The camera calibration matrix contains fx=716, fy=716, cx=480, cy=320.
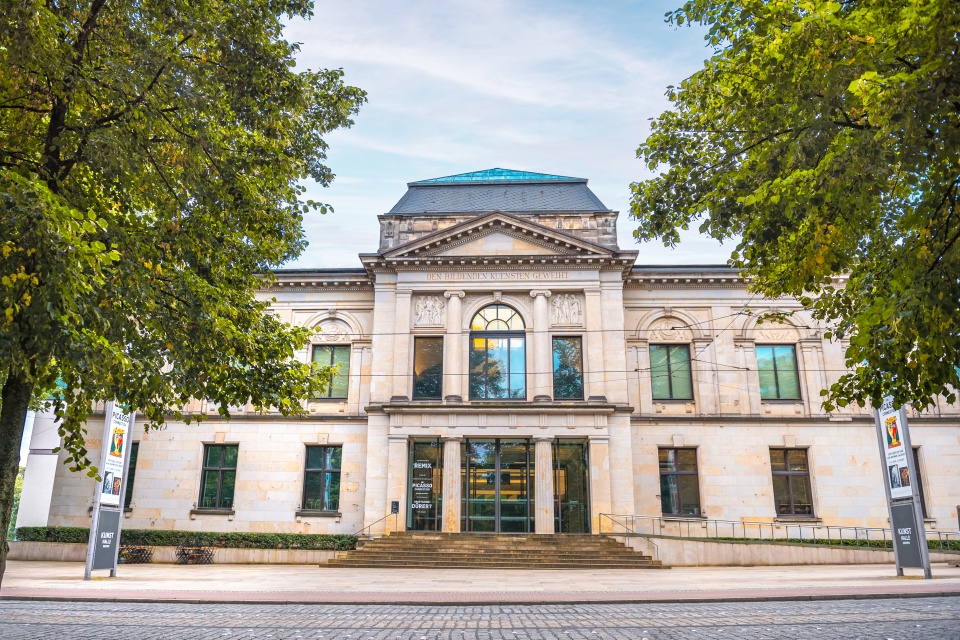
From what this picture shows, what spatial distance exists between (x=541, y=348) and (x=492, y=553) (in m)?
8.64

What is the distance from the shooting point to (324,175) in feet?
45.4

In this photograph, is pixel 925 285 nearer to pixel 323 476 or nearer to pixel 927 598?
pixel 927 598

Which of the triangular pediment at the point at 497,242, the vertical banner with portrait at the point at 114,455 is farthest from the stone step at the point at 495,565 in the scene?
the triangular pediment at the point at 497,242

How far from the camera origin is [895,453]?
1809 centimetres

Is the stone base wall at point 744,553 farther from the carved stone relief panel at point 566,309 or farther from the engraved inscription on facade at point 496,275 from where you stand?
the engraved inscription on facade at point 496,275

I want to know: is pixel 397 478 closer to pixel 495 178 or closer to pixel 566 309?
pixel 566 309

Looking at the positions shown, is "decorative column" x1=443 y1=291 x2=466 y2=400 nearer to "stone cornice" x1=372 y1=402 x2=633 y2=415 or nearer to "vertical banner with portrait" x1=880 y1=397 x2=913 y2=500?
"stone cornice" x1=372 y1=402 x2=633 y2=415

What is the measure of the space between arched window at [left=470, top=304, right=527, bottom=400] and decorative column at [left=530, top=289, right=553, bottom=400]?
549 mm

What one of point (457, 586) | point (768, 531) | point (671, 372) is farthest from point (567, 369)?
point (457, 586)

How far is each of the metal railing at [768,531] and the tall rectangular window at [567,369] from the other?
17.1ft

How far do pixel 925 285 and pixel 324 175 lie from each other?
1038 centimetres

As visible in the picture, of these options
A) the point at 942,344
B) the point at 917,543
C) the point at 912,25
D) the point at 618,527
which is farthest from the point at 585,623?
the point at 618,527

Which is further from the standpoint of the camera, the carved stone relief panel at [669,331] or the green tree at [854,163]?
the carved stone relief panel at [669,331]

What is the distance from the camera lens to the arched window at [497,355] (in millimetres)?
29812
